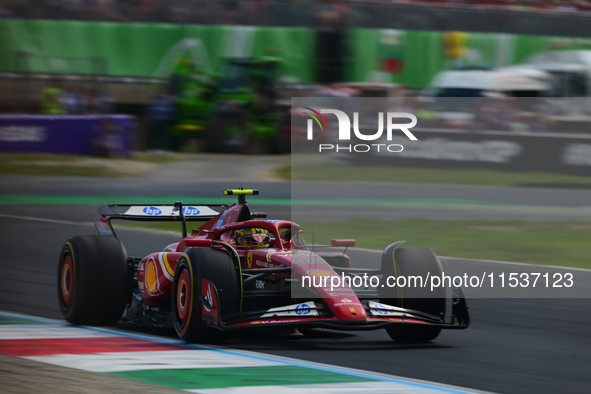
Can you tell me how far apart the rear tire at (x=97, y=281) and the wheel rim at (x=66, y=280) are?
0.01 metres

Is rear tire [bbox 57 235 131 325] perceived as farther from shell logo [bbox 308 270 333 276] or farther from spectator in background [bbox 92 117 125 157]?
spectator in background [bbox 92 117 125 157]

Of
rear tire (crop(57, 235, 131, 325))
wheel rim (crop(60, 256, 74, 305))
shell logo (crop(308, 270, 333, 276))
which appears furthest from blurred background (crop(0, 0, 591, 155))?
shell logo (crop(308, 270, 333, 276))

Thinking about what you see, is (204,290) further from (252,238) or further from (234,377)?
(234,377)

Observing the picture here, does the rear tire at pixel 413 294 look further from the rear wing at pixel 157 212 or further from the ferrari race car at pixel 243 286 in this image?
the rear wing at pixel 157 212

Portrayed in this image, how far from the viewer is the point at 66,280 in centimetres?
866

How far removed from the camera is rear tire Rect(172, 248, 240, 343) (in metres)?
7.08

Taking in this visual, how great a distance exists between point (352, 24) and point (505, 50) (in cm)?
484

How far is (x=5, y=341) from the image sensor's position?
726cm

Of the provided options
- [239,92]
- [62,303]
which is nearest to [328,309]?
[62,303]

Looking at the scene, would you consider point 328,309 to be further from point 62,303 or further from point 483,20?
point 483,20

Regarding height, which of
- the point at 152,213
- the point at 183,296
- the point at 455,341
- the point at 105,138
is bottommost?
the point at 455,341

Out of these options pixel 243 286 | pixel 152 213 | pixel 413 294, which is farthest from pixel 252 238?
pixel 152 213

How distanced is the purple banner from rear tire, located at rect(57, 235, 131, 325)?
14504mm

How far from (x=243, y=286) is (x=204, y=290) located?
41 cm
